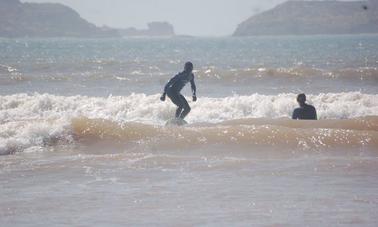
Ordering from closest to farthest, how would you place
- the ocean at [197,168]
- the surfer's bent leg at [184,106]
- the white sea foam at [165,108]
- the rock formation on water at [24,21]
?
1. the ocean at [197,168]
2. the surfer's bent leg at [184,106]
3. the white sea foam at [165,108]
4. the rock formation on water at [24,21]

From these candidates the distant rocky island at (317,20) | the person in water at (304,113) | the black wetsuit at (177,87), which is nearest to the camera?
the person in water at (304,113)

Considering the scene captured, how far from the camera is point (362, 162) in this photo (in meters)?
9.96

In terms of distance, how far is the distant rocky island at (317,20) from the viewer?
163 meters

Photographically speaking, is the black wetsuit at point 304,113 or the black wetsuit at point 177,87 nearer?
the black wetsuit at point 304,113

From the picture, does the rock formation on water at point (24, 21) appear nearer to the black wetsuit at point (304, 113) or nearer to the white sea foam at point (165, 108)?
the white sea foam at point (165, 108)

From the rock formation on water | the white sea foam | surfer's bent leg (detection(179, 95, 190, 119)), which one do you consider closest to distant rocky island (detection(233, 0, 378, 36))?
the rock formation on water

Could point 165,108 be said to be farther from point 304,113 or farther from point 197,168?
point 197,168

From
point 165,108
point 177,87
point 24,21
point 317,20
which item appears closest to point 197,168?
point 177,87

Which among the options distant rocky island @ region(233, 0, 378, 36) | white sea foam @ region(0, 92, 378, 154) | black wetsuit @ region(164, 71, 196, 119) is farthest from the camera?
distant rocky island @ region(233, 0, 378, 36)

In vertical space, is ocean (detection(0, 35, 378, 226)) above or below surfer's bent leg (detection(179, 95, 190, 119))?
below

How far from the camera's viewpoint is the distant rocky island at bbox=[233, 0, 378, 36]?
163 meters

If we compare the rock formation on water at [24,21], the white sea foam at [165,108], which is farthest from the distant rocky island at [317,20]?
the white sea foam at [165,108]

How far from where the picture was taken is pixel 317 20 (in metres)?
184

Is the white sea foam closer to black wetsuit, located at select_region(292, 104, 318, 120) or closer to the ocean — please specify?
the ocean
